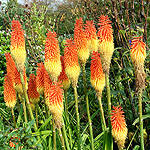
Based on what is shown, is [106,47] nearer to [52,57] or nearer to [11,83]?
[52,57]

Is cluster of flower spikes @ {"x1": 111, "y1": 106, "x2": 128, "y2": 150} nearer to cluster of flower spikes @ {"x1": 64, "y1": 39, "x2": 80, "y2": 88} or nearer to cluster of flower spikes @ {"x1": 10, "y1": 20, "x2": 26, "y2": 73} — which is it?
cluster of flower spikes @ {"x1": 64, "y1": 39, "x2": 80, "y2": 88}

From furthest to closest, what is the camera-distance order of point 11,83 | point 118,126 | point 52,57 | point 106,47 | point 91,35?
1. point 11,83
2. point 91,35
3. point 52,57
4. point 106,47
5. point 118,126

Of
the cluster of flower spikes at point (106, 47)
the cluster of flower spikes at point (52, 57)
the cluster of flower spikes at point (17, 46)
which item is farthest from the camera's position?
the cluster of flower spikes at point (17, 46)

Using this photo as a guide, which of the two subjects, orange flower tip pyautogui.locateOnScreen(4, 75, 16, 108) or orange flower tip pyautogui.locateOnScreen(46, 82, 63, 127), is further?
orange flower tip pyautogui.locateOnScreen(4, 75, 16, 108)

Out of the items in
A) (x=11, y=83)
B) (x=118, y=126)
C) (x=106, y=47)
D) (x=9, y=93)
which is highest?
(x=106, y=47)

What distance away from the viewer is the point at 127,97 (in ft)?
12.0

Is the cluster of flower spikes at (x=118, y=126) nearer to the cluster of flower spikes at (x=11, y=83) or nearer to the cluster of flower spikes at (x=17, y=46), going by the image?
the cluster of flower spikes at (x=17, y=46)

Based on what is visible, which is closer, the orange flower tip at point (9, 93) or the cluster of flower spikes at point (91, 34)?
the cluster of flower spikes at point (91, 34)

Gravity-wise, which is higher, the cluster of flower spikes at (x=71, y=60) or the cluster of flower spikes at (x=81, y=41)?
the cluster of flower spikes at (x=81, y=41)

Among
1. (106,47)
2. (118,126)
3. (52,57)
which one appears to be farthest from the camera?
(52,57)

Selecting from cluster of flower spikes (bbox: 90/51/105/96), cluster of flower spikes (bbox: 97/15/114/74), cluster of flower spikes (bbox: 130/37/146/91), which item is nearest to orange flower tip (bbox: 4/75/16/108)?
cluster of flower spikes (bbox: 90/51/105/96)

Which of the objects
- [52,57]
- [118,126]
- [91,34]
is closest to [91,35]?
[91,34]

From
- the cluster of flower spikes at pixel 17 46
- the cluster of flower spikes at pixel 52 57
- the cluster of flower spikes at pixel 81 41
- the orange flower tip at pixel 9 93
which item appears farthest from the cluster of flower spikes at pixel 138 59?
the orange flower tip at pixel 9 93

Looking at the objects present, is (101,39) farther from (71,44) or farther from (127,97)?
(127,97)
